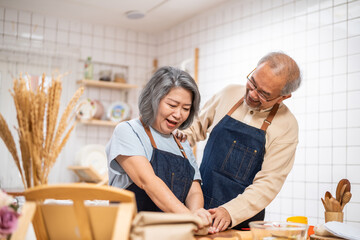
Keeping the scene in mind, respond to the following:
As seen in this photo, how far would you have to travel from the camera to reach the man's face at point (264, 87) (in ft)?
6.96

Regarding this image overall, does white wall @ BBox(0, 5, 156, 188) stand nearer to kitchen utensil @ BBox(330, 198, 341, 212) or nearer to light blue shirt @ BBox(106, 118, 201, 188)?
light blue shirt @ BBox(106, 118, 201, 188)

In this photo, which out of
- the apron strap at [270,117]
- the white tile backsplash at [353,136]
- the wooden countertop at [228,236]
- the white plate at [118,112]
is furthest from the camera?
the white plate at [118,112]

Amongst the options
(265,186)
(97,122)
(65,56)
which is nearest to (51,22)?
(65,56)

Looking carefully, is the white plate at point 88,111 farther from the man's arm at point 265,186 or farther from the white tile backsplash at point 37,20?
the man's arm at point 265,186

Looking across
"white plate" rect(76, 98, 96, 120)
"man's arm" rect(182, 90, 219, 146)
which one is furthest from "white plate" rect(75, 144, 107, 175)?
"man's arm" rect(182, 90, 219, 146)

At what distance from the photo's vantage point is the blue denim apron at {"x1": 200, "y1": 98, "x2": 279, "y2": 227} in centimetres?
215

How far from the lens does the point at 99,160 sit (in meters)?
4.89

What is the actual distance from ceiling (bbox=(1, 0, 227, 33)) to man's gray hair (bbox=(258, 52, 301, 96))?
7.95 feet

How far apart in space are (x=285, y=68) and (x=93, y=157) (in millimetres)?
3207

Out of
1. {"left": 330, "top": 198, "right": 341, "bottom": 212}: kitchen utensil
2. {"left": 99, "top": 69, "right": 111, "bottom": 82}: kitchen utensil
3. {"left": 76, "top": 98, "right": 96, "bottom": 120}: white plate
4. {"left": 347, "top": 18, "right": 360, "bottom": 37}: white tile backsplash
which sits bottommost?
{"left": 330, "top": 198, "right": 341, "bottom": 212}: kitchen utensil

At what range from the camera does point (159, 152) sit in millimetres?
1808

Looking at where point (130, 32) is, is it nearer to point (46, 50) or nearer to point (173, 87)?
point (46, 50)

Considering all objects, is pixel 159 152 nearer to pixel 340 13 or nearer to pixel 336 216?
pixel 336 216

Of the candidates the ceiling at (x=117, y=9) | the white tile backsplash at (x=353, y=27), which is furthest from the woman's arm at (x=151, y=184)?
the ceiling at (x=117, y=9)
